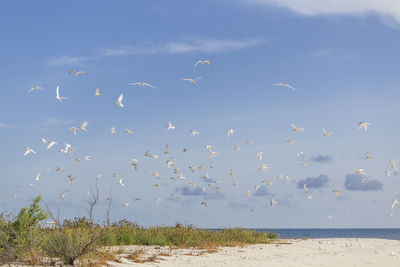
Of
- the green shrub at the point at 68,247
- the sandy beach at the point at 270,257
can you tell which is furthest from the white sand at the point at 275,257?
the green shrub at the point at 68,247

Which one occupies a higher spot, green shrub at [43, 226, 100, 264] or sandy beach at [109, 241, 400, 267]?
green shrub at [43, 226, 100, 264]

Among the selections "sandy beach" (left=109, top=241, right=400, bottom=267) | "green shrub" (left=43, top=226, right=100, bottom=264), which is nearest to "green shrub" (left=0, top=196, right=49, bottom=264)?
"green shrub" (left=43, top=226, right=100, bottom=264)

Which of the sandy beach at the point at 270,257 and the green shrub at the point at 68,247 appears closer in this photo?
the green shrub at the point at 68,247

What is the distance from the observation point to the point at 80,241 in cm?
1708

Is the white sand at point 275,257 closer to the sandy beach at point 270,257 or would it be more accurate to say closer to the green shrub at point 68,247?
the sandy beach at point 270,257

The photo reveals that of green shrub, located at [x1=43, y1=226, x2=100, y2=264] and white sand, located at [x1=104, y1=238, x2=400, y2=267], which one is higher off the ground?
green shrub, located at [x1=43, y1=226, x2=100, y2=264]

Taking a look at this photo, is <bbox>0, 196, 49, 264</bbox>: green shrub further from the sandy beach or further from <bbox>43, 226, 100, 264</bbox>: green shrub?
the sandy beach

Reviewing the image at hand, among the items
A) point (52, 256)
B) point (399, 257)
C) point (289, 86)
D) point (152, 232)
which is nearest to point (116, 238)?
point (152, 232)

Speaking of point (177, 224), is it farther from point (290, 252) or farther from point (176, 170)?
point (290, 252)

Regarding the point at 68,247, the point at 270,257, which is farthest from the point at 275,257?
the point at 68,247

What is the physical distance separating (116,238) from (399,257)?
13.4 metres

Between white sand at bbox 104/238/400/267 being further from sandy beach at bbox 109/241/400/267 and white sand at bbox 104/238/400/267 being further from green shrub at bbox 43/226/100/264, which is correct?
green shrub at bbox 43/226/100/264

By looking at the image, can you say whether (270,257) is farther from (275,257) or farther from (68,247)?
(68,247)

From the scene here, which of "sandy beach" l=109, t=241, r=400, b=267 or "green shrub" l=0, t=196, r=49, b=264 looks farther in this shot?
"sandy beach" l=109, t=241, r=400, b=267
